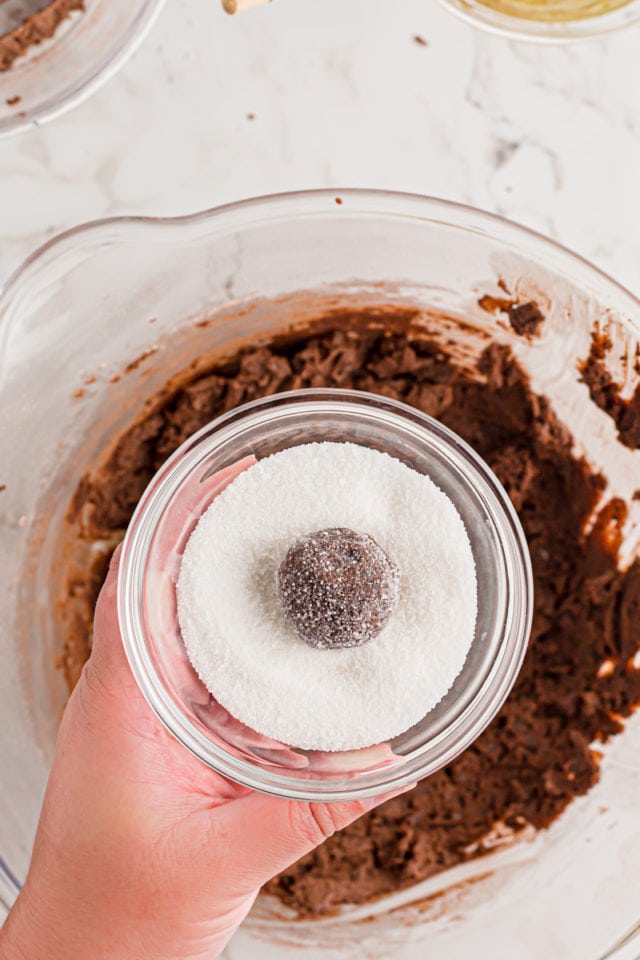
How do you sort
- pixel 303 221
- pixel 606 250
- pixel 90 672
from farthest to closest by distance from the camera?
pixel 606 250
pixel 303 221
pixel 90 672

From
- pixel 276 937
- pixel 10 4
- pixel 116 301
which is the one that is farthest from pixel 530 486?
pixel 10 4

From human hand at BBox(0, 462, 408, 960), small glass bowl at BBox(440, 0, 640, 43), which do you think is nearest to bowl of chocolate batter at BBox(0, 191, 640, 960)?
human hand at BBox(0, 462, 408, 960)

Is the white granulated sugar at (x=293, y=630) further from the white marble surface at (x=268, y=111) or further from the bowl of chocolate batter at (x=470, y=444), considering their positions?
the white marble surface at (x=268, y=111)

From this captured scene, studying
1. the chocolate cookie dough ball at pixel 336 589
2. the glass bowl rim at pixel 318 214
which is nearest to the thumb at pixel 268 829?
the chocolate cookie dough ball at pixel 336 589

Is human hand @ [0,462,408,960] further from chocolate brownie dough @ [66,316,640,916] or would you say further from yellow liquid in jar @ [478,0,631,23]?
yellow liquid in jar @ [478,0,631,23]

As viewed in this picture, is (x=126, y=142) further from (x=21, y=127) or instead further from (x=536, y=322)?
(x=536, y=322)
